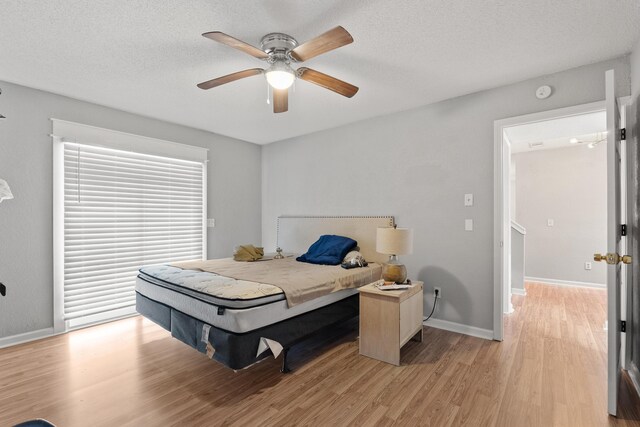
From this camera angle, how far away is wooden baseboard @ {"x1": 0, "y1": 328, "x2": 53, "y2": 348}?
2.82 m

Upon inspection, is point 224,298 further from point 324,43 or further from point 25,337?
point 25,337

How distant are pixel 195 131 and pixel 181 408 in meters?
3.49

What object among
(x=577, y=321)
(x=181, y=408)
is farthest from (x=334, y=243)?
(x=577, y=321)

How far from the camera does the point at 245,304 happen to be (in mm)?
2082

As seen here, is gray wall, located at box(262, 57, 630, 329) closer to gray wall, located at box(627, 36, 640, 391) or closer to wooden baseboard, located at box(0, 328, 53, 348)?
gray wall, located at box(627, 36, 640, 391)

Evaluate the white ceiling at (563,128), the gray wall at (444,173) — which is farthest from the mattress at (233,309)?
the white ceiling at (563,128)

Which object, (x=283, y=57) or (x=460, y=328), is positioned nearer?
(x=283, y=57)

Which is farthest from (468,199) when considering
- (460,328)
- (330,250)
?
(330,250)

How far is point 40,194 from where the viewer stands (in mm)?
3045

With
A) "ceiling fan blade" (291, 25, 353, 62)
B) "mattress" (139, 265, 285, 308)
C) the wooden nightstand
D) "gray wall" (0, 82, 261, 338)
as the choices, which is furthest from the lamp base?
"gray wall" (0, 82, 261, 338)

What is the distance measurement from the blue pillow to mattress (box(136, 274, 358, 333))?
755 millimetres

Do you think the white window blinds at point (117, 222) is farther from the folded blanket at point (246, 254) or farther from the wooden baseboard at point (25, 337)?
the folded blanket at point (246, 254)

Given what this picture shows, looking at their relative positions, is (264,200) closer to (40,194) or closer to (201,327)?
(40,194)

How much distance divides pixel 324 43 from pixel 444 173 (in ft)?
6.86
